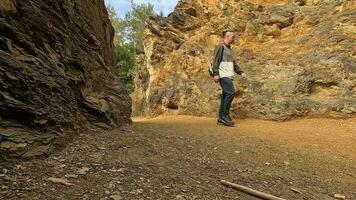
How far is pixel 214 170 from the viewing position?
421cm

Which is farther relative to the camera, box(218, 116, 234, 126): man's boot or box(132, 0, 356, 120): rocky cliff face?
box(132, 0, 356, 120): rocky cliff face

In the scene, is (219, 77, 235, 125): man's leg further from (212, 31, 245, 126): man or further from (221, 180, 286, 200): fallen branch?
(221, 180, 286, 200): fallen branch

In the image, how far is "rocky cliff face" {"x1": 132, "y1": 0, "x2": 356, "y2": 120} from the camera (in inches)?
366

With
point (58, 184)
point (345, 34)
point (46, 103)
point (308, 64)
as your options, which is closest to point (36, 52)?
point (46, 103)

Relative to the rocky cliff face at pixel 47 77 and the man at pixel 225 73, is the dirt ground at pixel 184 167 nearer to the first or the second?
the rocky cliff face at pixel 47 77

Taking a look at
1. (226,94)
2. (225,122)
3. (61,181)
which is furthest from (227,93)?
A: (61,181)

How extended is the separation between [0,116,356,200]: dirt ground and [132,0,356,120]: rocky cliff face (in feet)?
8.42

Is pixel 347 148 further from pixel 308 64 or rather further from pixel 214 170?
pixel 308 64

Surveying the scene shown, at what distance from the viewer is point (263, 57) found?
35.4ft

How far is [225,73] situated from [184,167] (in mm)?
4023

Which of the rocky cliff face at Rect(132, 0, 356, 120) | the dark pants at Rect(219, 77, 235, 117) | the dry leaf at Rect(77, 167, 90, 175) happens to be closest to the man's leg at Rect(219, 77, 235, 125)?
the dark pants at Rect(219, 77, 235, 117)

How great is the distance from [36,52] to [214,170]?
259 cm

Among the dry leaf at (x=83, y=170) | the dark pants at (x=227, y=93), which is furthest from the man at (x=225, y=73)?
the dry leaf at (x=83, y=170)

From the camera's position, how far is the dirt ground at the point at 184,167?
3088mm
